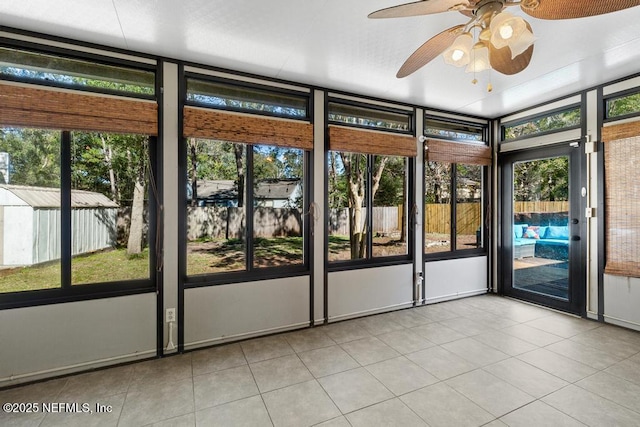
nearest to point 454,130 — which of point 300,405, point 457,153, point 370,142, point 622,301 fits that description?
point 457,153

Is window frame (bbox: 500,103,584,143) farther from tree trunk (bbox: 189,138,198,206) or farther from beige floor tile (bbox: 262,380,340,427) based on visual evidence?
tree trunk (bbox: 189,138,198,206)

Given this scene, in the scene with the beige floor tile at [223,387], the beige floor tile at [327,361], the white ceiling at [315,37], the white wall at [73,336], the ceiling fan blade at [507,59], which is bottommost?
the beige floor tile at [223,387]

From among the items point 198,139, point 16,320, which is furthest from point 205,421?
point 198,139

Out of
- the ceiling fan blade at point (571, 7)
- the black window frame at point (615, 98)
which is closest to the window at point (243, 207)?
the ceiling fan blade at point (571, 7)

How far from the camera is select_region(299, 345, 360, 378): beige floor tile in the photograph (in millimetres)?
2449

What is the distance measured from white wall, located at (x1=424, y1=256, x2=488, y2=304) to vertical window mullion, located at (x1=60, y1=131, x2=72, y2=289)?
12.9ft

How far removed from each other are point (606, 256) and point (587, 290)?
1.50 feet

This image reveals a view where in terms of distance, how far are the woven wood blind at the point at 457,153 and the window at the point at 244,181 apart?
1.80 metres

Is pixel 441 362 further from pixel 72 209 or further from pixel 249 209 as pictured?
pixel 72 209

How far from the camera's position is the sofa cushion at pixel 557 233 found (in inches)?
149

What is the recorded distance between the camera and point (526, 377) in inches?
91.1

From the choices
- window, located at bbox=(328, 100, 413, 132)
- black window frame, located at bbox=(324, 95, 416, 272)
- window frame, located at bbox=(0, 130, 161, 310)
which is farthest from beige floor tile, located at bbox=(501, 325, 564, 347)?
window frame, located at bbox=(0, 130, 161, 310)

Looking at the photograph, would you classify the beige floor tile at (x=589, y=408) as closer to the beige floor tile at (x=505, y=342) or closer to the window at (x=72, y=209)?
the beige floor tile at (x=505, y=342)

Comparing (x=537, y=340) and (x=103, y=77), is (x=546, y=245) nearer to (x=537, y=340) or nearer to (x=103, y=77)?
(x=537, y=340)
